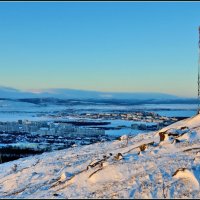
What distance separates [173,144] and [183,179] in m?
4.67

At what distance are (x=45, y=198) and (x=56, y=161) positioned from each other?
29.2ft

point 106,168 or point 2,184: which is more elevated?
point 106,168

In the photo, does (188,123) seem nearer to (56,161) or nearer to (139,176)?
(56,161)

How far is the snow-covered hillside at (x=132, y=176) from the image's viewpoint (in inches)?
537

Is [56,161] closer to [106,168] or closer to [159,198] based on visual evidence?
[106,168]

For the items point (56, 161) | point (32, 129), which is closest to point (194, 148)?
point (56, 161)

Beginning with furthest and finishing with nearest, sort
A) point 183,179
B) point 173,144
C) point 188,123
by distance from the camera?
point 188,123 → point 173,144 → point 183,179

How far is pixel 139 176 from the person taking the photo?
48.7 feet

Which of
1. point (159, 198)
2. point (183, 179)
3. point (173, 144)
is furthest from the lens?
point (173, 144)

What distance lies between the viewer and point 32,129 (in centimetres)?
14125

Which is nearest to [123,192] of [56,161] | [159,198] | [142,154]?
[159,198]

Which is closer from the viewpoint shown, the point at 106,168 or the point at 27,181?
the point at 106,168

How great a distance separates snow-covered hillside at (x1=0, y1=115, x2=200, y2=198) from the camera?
44.8ft

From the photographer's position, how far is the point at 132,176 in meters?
15.1
